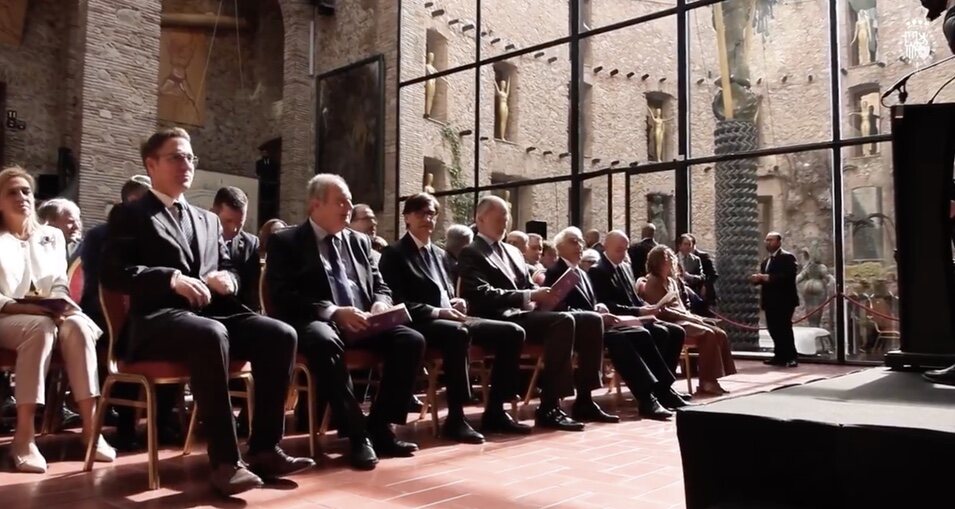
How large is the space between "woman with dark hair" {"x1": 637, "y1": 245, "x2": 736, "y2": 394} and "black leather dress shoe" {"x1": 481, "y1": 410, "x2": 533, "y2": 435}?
1.87 m

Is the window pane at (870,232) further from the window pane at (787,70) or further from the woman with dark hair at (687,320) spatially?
the woman with dark hair at (687,320)

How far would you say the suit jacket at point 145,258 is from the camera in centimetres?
267

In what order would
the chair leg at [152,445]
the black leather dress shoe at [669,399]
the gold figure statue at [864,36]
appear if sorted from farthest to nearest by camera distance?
1. the gold figure statue at [864,36]
2. the black leather dress shoe at [669,399]
3. the chair leg at [152,445]

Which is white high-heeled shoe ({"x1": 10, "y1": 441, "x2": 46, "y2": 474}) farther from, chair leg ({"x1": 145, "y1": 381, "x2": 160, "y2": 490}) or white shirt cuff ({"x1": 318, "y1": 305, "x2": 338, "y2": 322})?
white shirt cuff ({"x1": 318, "y1": 305, "x2": 338, "y2": 322})

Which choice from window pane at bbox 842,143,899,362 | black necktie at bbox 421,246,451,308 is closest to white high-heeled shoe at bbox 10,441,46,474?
black necktie at bbox 421,246,451,308

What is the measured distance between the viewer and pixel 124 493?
8.45 feet

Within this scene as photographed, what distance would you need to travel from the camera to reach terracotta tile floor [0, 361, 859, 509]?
2.50m

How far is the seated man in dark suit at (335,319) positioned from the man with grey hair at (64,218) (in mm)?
1513

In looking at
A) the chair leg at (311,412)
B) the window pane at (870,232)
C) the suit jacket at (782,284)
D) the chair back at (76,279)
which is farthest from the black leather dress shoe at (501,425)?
the window pane at (870,232)

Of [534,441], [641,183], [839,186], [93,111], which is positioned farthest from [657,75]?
[534,441]

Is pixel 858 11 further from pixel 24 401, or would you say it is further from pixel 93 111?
pixel 24 401

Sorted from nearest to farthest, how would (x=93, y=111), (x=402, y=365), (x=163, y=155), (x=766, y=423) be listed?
(x=766, y=423), (x=163, y=155), (x=402, y=365), (x=93, y=111)

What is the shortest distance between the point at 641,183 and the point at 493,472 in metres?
15.2

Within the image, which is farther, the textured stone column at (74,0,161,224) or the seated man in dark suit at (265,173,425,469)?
the textured stone column at (74,0,161,224)
